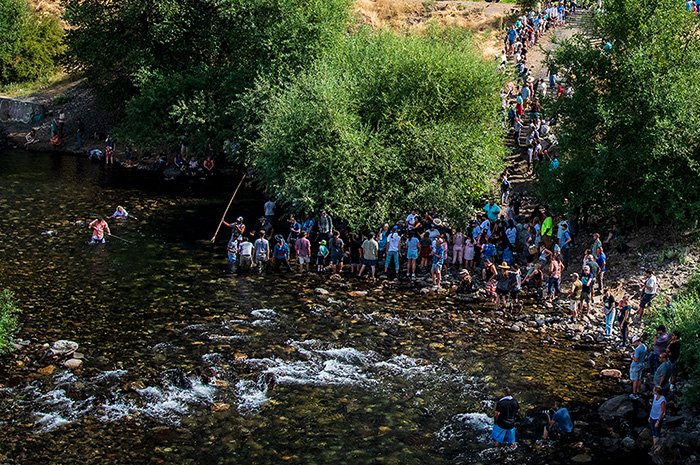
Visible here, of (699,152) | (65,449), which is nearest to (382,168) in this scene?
(699,152)

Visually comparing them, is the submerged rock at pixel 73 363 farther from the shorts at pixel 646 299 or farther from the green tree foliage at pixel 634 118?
the green tree foliage at pixel 634 118

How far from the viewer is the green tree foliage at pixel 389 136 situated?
1224 inches

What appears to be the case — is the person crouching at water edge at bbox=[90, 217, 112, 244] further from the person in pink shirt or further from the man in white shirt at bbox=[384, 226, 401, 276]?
the man in white shirt at bbox=[384, 226, 401, 276]

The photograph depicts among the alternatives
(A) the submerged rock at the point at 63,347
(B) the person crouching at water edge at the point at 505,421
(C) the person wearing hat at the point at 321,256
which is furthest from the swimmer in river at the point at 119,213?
(B) the person crouching at water edge at the point at 505,421

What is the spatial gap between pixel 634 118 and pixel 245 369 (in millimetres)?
16933

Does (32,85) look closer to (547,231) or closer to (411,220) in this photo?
(411,220)

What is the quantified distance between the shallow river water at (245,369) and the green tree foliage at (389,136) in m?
4.35

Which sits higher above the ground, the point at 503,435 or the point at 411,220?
the point at 411,220

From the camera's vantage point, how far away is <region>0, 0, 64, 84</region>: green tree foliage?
5878cm

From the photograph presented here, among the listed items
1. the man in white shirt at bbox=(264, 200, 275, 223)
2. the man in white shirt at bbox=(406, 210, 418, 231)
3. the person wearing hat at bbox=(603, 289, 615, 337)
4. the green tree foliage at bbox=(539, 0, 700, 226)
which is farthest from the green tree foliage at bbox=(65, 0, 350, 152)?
the person wearing hat at bbox=(603, 289, 615, 337)

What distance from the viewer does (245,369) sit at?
21.0m

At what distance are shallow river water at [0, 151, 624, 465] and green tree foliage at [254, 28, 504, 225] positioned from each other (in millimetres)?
4350

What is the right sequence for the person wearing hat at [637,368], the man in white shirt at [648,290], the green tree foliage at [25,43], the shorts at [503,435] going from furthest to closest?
the green tree foliage at [25,43] → the man in white shirt at [648,290] → the person wearing hat at [637,368] → the shorts at [503,435]

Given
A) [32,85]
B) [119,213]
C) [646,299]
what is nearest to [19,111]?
[32,85]
